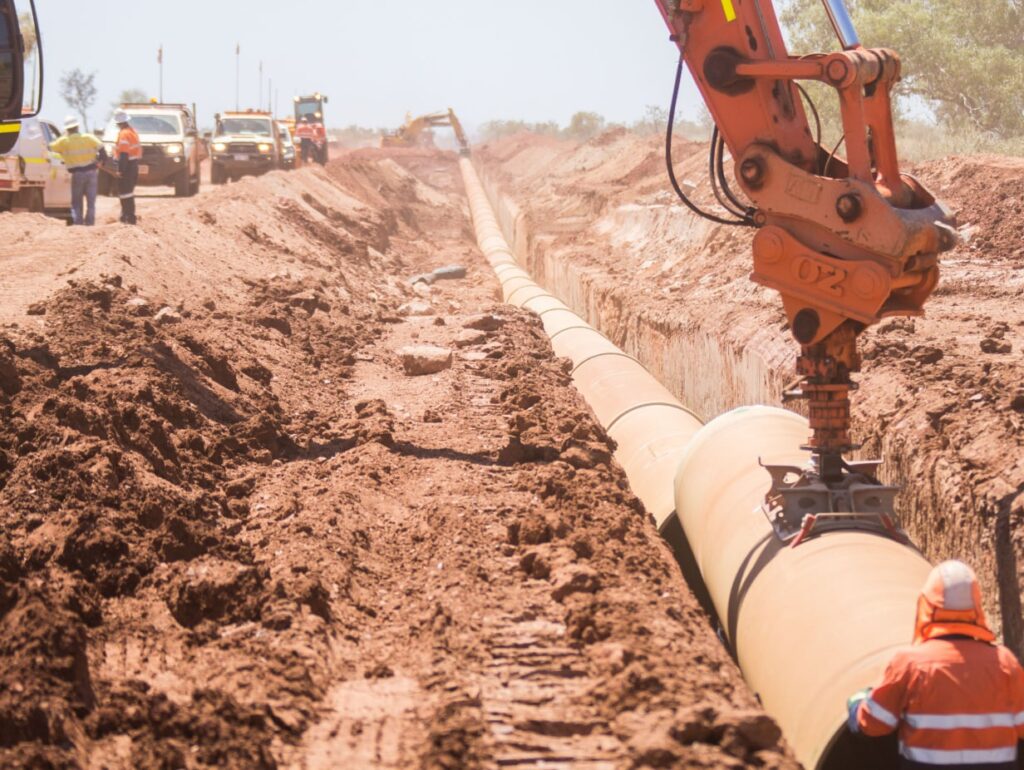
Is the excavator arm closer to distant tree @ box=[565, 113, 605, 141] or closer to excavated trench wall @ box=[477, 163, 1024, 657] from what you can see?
excavated trench wall @ box=[477, 163, 1024, 657]

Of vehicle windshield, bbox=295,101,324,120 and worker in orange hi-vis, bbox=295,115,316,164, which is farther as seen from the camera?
vehicle windshield, bbox=295,101,324,120

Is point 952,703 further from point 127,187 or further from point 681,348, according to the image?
point 127,187

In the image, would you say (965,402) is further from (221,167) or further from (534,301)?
(221,167)

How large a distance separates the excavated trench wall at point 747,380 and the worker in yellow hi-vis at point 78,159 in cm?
727

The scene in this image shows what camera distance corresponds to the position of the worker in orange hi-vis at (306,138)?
4328 cm

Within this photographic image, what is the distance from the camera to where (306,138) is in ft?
142

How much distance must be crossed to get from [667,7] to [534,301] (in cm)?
916

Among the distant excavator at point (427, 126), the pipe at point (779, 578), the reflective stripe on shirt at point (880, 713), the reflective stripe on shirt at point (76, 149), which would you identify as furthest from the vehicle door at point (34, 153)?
the distant excavator at point (427, 126)

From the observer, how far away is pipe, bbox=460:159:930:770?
465cm

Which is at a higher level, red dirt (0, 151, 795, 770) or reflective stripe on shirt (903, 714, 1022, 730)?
reflective stripe on shirt (903, 714, 1022, 730)

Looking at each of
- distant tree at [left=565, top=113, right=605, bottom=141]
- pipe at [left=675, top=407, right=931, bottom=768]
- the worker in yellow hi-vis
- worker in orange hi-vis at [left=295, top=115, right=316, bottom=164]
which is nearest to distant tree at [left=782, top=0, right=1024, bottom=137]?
the worker in yellow hi-vis

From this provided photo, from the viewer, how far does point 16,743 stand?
12.6ft

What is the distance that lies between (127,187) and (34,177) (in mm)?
1420

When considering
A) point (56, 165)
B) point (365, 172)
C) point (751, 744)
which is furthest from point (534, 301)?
point (365, 172)
